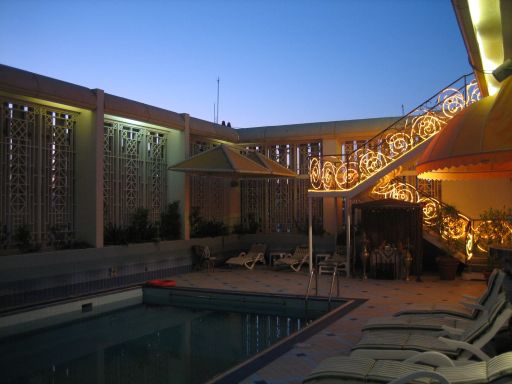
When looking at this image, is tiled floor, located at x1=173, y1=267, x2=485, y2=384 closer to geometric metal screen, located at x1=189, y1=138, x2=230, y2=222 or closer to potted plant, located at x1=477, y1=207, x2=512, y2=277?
potted plant, located at x1=477, y1=207, x2=512, y2=277

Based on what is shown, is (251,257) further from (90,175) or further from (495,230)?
(495,230)

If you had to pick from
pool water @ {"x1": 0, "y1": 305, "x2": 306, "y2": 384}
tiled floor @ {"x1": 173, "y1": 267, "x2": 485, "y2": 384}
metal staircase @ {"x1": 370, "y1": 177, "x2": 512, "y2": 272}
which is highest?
metal staircase @ {"x1": 370, "y1": 177, "x2": 512, "y2": 272}

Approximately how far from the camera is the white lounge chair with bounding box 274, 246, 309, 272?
595 inches

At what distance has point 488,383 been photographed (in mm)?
3799

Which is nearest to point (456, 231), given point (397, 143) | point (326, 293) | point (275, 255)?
point (397, 143)

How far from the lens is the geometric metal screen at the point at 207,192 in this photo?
671 inches

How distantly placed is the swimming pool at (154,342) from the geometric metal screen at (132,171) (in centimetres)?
359

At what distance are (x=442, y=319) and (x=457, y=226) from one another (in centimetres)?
689

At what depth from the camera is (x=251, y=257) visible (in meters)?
15.9

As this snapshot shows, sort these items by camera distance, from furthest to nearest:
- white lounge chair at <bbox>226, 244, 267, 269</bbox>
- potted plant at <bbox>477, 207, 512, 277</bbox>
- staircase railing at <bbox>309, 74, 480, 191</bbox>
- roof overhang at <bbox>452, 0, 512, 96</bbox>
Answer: white lounge chair at <bbox>226, 244, 267, 269</bbox> → staircase railing at <bbox>309, 74, 480, 191</bbox> → potted plant at <bbox>477, 207, 512, 277</bbox> → roof overhang at <bbox>452, 0, 512, 96</bbox>

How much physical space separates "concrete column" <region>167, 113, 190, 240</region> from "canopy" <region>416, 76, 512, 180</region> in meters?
11.5

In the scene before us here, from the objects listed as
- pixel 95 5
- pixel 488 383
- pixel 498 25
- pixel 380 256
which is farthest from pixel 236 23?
pixel 488 383

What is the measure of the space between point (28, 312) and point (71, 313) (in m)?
0.94

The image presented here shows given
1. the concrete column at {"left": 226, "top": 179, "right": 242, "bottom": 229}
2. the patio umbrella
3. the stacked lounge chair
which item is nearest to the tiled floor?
the stacked lounge chair
